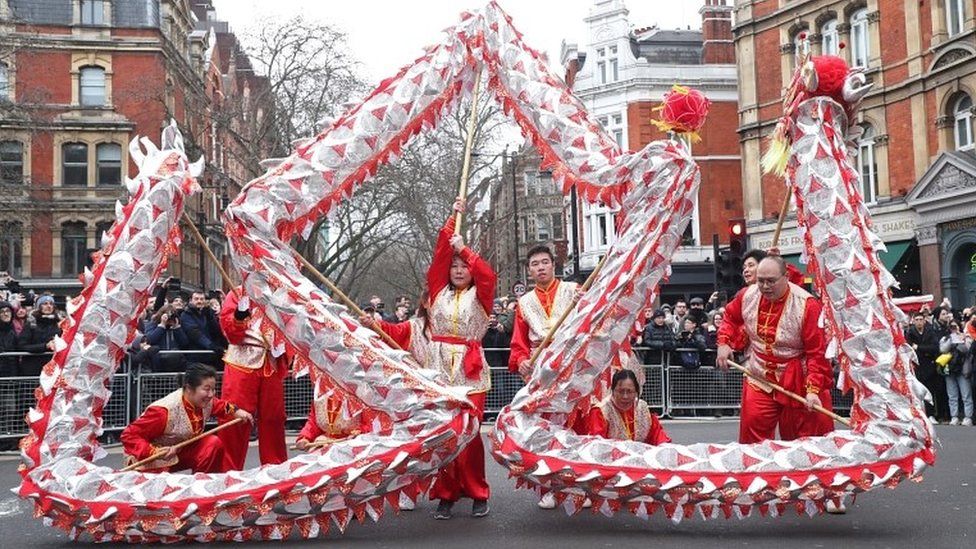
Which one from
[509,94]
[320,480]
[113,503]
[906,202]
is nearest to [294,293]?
[320,480]

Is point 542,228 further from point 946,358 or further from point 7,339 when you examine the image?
point 7,339

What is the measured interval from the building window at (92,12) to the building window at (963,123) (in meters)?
33.7

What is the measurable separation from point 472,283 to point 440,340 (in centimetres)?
47

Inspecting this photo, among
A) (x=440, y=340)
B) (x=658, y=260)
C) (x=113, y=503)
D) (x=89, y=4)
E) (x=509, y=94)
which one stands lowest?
(x=113, y=503)

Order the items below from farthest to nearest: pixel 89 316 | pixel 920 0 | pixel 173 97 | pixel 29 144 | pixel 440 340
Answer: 1. pixel 173 97
2. pixel 29 144
3. pixel 920 0
4. pixel 440 340
5. pixel 89 316

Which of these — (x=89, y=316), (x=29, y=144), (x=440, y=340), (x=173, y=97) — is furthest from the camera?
(x=173, y=97)

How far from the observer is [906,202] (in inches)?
1070

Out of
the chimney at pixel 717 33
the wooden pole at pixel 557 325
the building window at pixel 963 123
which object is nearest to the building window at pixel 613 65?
the chimney at pixel 717 33

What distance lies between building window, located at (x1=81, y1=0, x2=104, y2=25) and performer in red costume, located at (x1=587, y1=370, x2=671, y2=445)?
41494 millimetres

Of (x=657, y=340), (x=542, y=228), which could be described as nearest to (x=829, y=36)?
(x=657, y=340)

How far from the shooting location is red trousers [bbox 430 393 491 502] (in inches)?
285

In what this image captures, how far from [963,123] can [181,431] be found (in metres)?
23.7

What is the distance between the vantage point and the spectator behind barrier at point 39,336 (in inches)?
484

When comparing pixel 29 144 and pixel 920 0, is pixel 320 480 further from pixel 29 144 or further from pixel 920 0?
pixel 29 144
